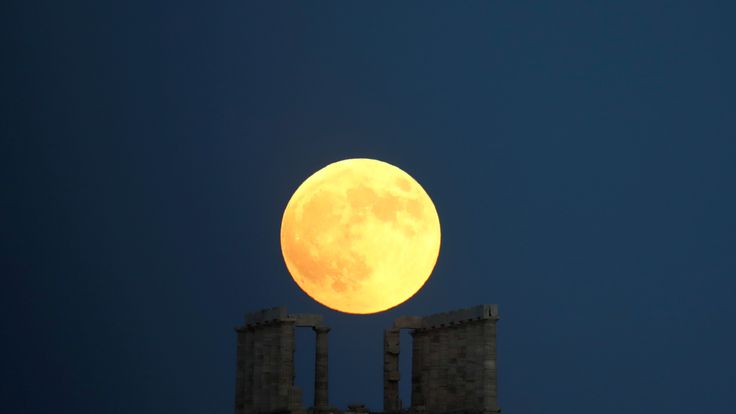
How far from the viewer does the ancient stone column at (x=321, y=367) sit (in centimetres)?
9575

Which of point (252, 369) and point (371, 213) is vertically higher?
point (371, 213)

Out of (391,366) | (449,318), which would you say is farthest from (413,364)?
(449,318)

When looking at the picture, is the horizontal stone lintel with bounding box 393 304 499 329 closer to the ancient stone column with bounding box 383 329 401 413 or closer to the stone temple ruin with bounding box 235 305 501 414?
the stone temple ruin with bounding box 235 305 501 414

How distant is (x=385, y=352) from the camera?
322ft

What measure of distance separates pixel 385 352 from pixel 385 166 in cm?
1273

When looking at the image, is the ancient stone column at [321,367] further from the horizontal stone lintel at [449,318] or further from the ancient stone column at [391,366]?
the horizontal stone lintel at [449,318]

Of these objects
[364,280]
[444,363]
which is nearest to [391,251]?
[364,280]

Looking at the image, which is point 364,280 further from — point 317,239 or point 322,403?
point 322,403

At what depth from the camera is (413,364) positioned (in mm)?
97438

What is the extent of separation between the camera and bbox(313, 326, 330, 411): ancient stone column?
95750 millimetres

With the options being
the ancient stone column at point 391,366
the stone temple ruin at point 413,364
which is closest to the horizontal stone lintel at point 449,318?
the stone temple ruin at point 413,364

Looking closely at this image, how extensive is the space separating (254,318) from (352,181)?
41.3 feet

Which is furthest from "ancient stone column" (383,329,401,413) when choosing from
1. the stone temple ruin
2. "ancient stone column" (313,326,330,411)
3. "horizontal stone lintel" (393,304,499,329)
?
"ancient stone column" (313,326,330,411)

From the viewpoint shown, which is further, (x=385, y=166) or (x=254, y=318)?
(x=254, y=318)
